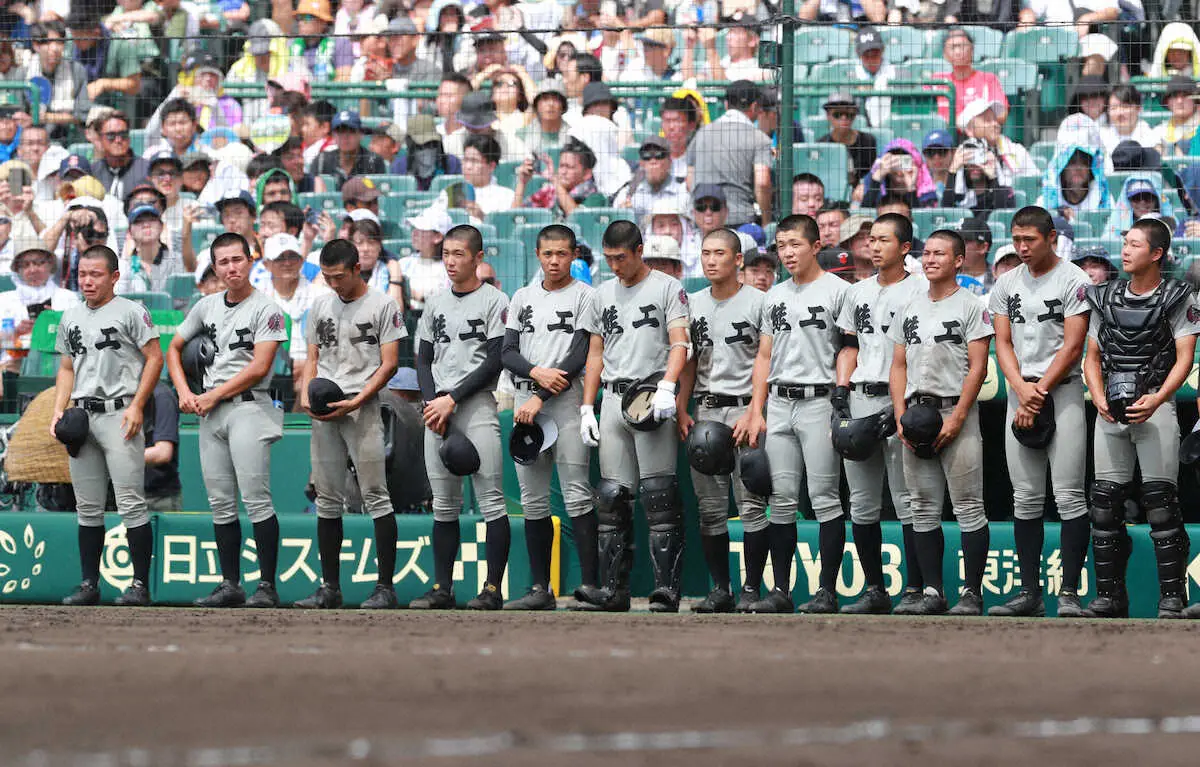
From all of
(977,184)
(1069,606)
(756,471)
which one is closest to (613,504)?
(756,471)

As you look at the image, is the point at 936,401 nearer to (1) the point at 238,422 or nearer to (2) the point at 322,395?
(2) the point at 322,395

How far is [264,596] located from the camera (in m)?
8.25

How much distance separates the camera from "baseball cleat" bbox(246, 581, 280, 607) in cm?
821

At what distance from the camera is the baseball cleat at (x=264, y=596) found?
8211 mm

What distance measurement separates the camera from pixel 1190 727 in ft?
13.5

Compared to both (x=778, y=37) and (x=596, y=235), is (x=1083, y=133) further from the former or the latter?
(x=596, y=235)

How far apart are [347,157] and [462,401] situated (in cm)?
440

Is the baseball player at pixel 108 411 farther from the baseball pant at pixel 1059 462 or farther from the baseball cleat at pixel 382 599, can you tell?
the baseball pant at pixel 1059 462

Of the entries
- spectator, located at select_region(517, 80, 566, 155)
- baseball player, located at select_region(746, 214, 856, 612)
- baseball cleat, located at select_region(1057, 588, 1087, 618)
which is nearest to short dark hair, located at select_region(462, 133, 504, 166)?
spectator, located at select_region(517, 80, 566, 155)

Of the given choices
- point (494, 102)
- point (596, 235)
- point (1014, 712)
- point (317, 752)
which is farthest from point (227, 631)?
point (494, 102)

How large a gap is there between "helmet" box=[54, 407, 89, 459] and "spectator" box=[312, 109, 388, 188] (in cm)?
383

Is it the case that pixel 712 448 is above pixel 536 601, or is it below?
above

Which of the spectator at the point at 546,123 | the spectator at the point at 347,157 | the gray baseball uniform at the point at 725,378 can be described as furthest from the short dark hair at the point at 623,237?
the spectator at the point at 347,157

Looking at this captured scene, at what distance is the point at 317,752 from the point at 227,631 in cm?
280
